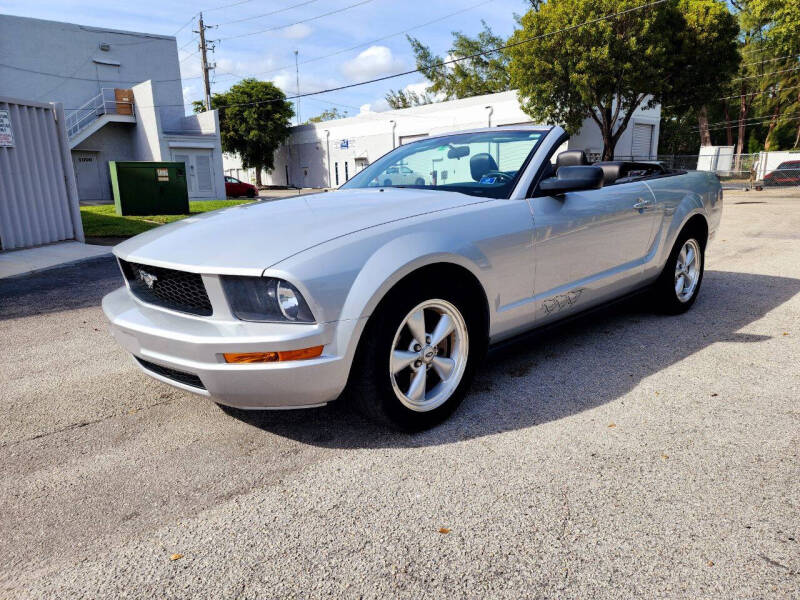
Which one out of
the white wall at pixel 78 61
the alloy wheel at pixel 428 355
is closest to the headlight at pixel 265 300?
the alloy wheel at pixel 428 355

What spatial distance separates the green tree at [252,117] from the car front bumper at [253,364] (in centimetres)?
4536

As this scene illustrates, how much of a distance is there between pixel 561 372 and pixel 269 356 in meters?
2.10

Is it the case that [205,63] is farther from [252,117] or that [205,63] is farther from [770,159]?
[770,159]

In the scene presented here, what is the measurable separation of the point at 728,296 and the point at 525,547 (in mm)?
4774

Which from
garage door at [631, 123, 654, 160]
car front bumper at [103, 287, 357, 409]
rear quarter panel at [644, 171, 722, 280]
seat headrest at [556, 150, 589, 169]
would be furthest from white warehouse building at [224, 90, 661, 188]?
car front bumper at [103, 287, 357, 409]

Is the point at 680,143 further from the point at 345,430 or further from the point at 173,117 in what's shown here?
the point at 345,430

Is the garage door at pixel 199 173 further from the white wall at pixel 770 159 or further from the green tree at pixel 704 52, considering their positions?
the white wall at pixel 770 159

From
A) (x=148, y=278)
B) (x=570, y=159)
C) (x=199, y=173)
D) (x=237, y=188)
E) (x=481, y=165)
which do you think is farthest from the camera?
(x=237, y=188)

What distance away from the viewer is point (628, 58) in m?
24.2

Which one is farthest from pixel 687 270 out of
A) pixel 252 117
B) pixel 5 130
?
pixel 252 117

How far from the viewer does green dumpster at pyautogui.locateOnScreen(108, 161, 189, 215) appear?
1638 centimetres

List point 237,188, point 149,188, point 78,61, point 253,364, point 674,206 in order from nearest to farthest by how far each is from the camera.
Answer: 1. point 253,364
2. point 674,206
3. point 149,188
4. point 78,61
5. point 237,188

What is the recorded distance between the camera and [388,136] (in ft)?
134

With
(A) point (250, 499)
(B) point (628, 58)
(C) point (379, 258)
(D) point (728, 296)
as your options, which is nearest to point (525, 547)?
(A) point (250, 499)
